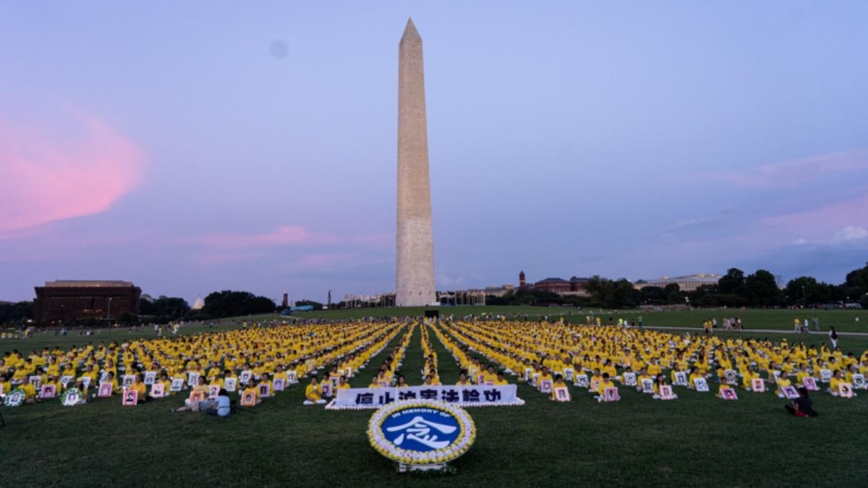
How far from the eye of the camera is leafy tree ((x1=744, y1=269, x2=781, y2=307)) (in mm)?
96938

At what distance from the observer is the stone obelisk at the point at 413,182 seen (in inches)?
2931

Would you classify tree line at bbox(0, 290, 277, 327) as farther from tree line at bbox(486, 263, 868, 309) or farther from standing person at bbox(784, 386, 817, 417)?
standing person at bbox(784, 386, 817, 417)

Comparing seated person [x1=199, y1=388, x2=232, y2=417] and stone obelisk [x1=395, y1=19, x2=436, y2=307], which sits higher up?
stone obelisk [x1=395, y1=19, x2=436, y2=307]

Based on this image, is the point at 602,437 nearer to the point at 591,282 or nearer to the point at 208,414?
the point at 208,414

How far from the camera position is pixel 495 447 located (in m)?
10.1

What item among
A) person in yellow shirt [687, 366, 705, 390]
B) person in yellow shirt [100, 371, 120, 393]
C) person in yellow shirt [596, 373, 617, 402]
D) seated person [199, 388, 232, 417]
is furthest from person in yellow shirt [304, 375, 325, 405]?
person in yellow shirt [687, 366, 705, 390]

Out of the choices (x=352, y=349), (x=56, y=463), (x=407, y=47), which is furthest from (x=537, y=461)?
(x=407, y=47)

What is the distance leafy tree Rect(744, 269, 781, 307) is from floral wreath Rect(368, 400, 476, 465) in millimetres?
102954

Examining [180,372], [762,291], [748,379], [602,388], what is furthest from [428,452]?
[762,291]

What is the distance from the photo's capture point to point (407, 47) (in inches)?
2913

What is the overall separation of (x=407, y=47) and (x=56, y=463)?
2785 inches

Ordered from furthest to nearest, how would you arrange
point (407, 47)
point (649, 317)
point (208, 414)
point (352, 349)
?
point (407, 47) < point (649, 317) < point (352, 349) < point (208, 414)

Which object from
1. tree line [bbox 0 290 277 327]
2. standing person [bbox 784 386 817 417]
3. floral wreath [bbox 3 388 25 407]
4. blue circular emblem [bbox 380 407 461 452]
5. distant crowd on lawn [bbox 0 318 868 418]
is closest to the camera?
blue circular emblem [bbox 380 407 461 452]

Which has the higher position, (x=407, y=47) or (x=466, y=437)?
(x=407, y=47)
